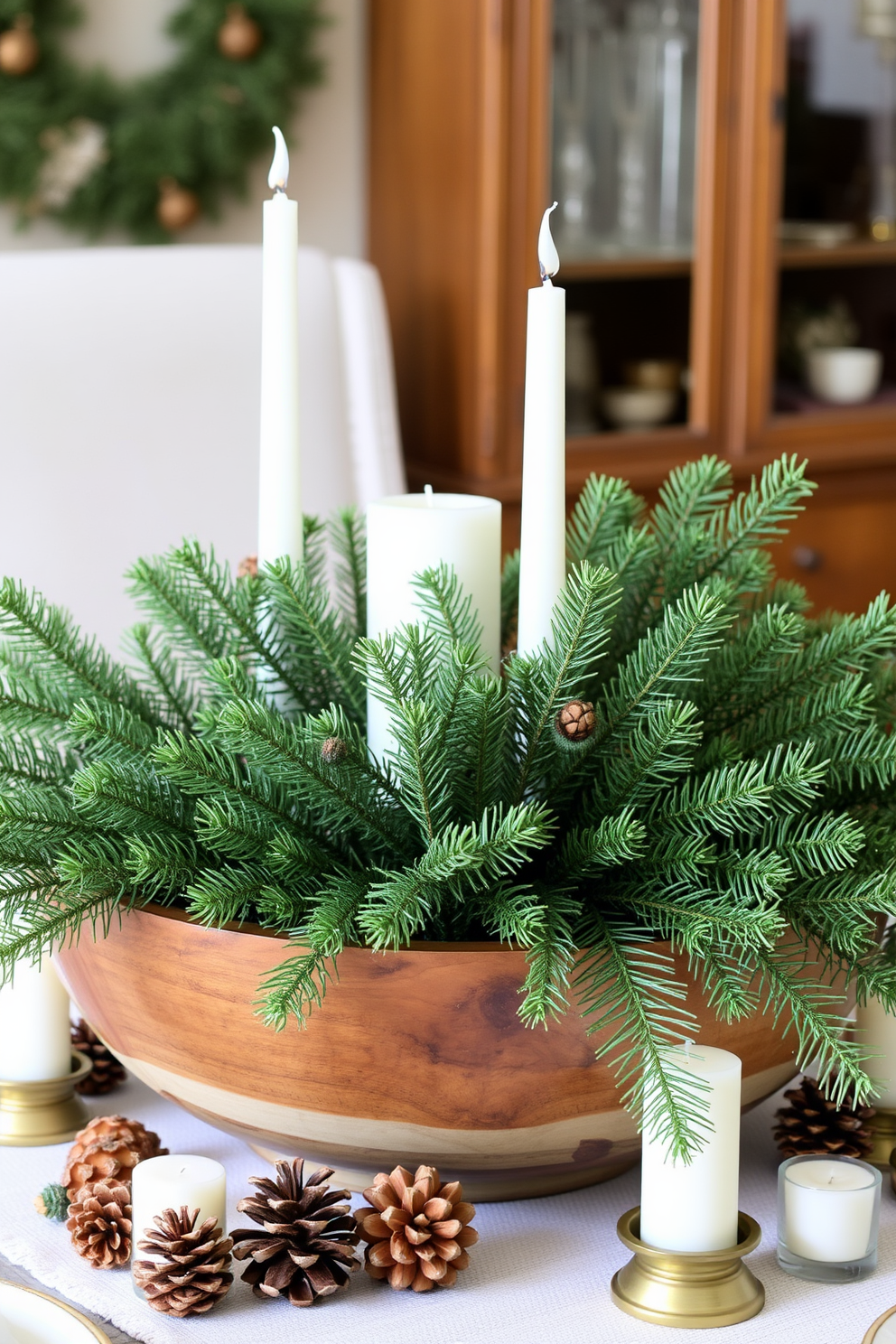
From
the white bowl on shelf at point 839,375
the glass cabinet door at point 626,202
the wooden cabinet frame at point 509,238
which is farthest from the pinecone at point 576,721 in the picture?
the white bowl on shelf at point 839,375

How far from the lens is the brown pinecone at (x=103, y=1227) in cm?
54

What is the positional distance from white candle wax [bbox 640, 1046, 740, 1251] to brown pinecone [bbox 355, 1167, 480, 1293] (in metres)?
0.07

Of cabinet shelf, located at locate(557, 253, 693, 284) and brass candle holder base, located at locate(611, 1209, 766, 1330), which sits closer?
brass candle holder base, located at locate(611, 1209, 766, 1330)

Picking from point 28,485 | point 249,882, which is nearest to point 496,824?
point 249,882

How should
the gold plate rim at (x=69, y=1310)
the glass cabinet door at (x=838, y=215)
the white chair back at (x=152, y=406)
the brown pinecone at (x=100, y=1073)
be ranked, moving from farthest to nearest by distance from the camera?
1. the glass cabinet door at (x=838, y=215)
2. the white chair back at (x=152, y=406)
3. the brown pinecone at (x=100, y=1073)
4. the gold plate rim at (x=69, y=1310)

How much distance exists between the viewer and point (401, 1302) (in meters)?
0.52

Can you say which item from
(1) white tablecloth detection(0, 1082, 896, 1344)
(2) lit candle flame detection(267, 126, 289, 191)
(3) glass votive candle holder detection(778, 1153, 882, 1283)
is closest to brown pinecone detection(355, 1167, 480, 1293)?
(1) white tablecloth detection(0, 1082, 896, 1344)

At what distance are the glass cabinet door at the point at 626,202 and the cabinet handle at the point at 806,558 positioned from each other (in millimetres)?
257

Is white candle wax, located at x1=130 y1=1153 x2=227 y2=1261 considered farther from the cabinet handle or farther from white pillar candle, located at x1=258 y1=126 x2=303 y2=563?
the cabinet handle

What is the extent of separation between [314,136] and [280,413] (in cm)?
167

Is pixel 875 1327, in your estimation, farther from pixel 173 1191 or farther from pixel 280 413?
pixel 280 413

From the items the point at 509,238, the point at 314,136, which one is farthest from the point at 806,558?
the point at 314,136

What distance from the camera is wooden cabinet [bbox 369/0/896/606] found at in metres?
1.89

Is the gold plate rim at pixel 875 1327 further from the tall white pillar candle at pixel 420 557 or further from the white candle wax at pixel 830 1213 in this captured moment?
the tall white pillar candle at pixel 420 557
